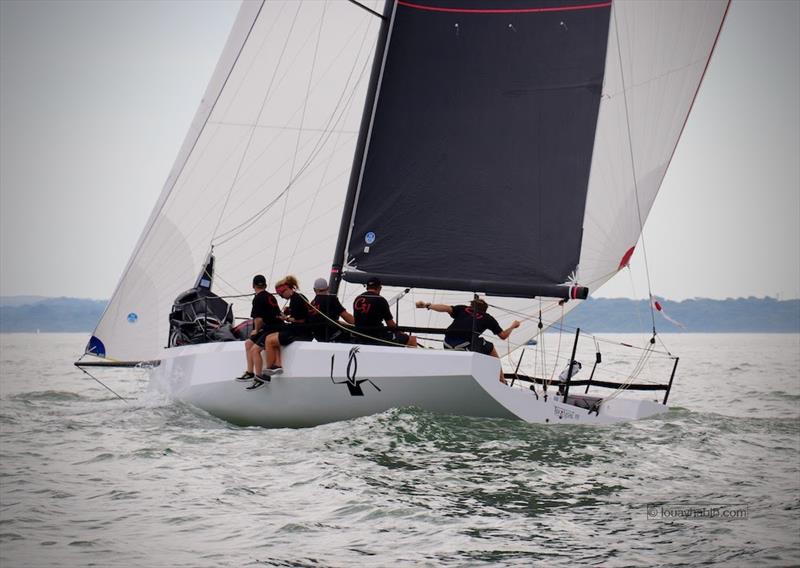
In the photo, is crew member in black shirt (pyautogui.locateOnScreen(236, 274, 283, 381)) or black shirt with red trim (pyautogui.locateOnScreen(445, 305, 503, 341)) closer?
crew member in black shirt (pyautogui.locateOnScreen(236, 274, 283, 381))

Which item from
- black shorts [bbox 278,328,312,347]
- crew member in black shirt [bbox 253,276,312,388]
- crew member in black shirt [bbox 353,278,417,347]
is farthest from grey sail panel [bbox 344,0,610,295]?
black shorts [bbox 278,328,312,347]

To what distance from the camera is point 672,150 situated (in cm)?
1461

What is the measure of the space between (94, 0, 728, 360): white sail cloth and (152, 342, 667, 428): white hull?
249cm

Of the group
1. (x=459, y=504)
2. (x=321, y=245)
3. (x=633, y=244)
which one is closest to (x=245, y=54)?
(x=321, y=245)

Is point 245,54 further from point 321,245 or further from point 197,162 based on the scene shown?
point 321,245

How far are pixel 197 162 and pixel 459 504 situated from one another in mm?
7858

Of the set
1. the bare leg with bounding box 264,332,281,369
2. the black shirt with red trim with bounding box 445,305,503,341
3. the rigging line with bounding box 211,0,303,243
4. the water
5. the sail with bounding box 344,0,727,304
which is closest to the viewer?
the water

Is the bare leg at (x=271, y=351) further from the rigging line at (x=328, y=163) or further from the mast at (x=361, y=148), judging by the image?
the rigging line at (x=328, y=163)

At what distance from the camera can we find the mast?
36.3ft

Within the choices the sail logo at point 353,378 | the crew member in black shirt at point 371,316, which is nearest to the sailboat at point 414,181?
the sail logo at point 353,378

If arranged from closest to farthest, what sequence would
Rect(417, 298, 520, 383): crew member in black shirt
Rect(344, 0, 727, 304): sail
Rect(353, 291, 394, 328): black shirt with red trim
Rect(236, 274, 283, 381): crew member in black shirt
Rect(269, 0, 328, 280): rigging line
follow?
Rect(236, 274, 283, 381): crew member in black shirt, Rect(353, 291, 394, 328): black shirt with red trim, Rect(417, 298, 520, 383): crew member in black shirt, Rect(344, 0, 727, 304): sail, Rect(269, 0, 328, 280): rigging line

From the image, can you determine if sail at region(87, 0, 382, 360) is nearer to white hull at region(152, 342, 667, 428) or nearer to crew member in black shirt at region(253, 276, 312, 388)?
white hull at region(152, 342, 667, 428)

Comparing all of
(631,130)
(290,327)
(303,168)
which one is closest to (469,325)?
(290,327)

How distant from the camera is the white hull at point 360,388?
30.2 feet
